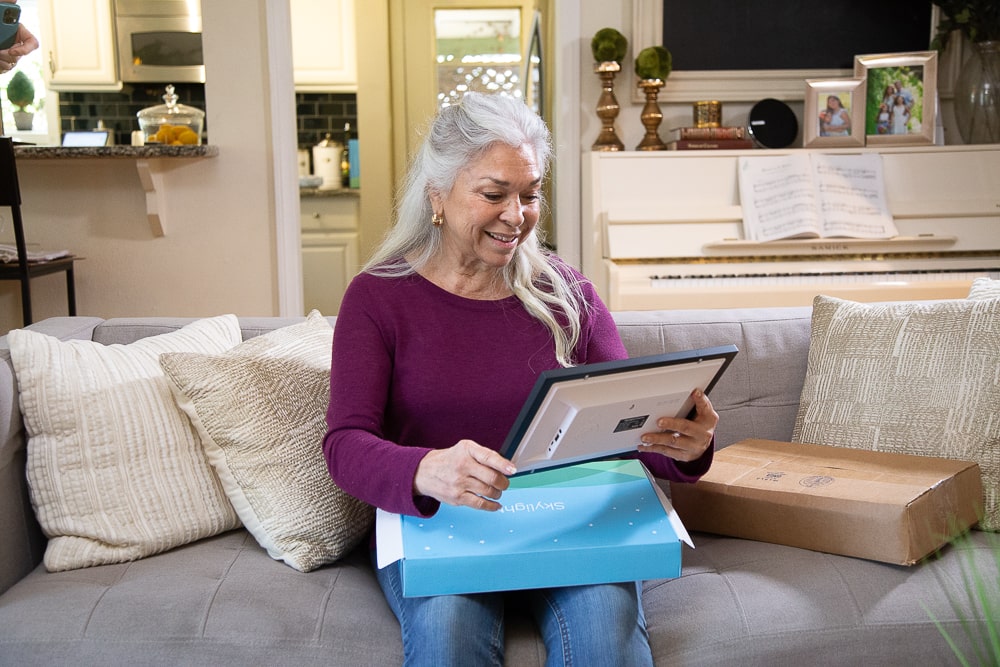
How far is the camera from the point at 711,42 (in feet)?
13.4

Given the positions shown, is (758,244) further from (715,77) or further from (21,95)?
(21,95)

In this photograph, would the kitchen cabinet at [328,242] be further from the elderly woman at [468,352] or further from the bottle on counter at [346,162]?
the elderly woman at [468,352]

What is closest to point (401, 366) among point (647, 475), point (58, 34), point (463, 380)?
point (463, 380)

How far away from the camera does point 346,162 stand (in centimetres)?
589

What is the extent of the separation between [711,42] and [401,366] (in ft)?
9.79

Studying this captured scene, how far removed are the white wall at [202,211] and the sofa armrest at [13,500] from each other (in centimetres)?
260

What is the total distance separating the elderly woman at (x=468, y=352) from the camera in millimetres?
1317

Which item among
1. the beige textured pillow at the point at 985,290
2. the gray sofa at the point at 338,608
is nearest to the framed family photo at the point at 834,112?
the beige textured pillow at the point at 985,290

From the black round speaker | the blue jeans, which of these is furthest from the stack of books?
the blue jeans

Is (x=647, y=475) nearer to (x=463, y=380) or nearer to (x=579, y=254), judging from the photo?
(x=463, y=380)

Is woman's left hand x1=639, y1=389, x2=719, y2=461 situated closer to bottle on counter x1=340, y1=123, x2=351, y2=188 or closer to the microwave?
the microwave

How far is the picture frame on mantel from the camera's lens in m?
4.04

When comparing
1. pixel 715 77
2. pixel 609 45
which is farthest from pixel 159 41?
pixel 715 77

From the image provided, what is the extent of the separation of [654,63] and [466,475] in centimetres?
297
